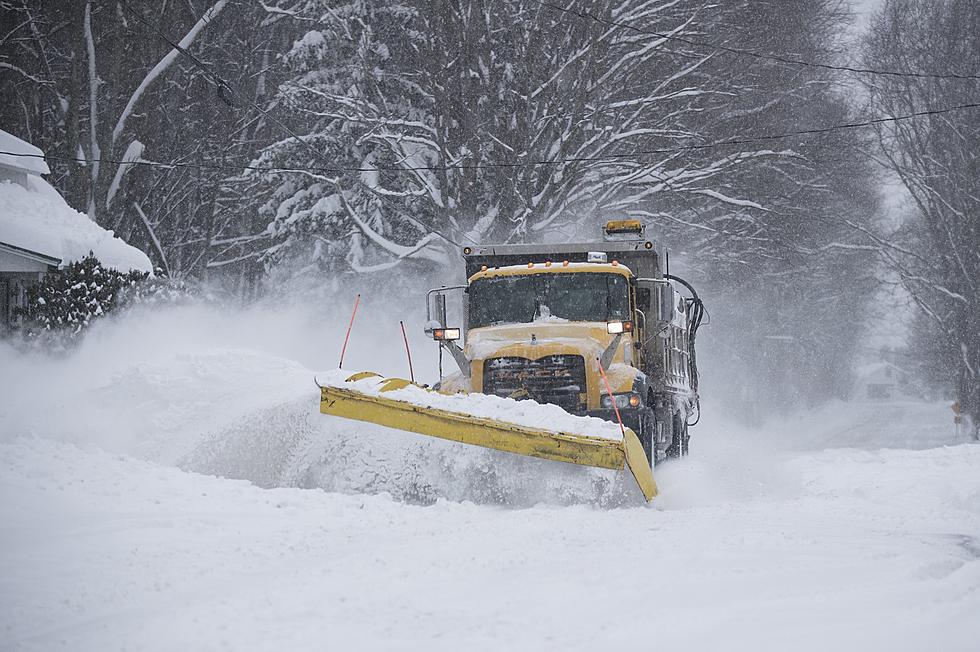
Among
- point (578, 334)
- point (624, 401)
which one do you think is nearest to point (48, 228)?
point (578, 334)

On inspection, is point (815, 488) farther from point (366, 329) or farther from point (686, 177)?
point (366, 329)

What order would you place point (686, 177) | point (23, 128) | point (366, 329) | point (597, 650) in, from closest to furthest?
1. point (597, 650)
2. point (686, 177)
3. point (366, 329)
4. point (23, 128)

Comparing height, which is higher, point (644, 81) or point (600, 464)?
point (644, 81)

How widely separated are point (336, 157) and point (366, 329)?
215 inches

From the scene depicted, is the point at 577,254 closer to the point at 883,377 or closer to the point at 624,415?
the point at 624,415

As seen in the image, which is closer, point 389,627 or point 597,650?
point 597,650

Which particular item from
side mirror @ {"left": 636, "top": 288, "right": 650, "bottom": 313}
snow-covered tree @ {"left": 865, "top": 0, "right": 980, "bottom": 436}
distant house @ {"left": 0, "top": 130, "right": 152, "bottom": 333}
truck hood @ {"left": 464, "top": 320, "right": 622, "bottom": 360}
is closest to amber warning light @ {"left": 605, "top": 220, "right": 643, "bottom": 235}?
side mirror @ {"left": 636, "top": 288, "right": 650, "bottom": 313}

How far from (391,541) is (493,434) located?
1703 millimetres

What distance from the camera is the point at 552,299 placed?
36.4 ft

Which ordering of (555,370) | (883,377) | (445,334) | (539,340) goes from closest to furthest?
(555,370) < (539,340) < (445,334) < (883,377)

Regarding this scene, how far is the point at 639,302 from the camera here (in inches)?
461

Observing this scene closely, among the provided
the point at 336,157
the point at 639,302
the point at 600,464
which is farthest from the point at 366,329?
the point at 600,464

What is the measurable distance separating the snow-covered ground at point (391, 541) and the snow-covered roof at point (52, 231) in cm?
882

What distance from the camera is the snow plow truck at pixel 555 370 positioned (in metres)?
8.08
